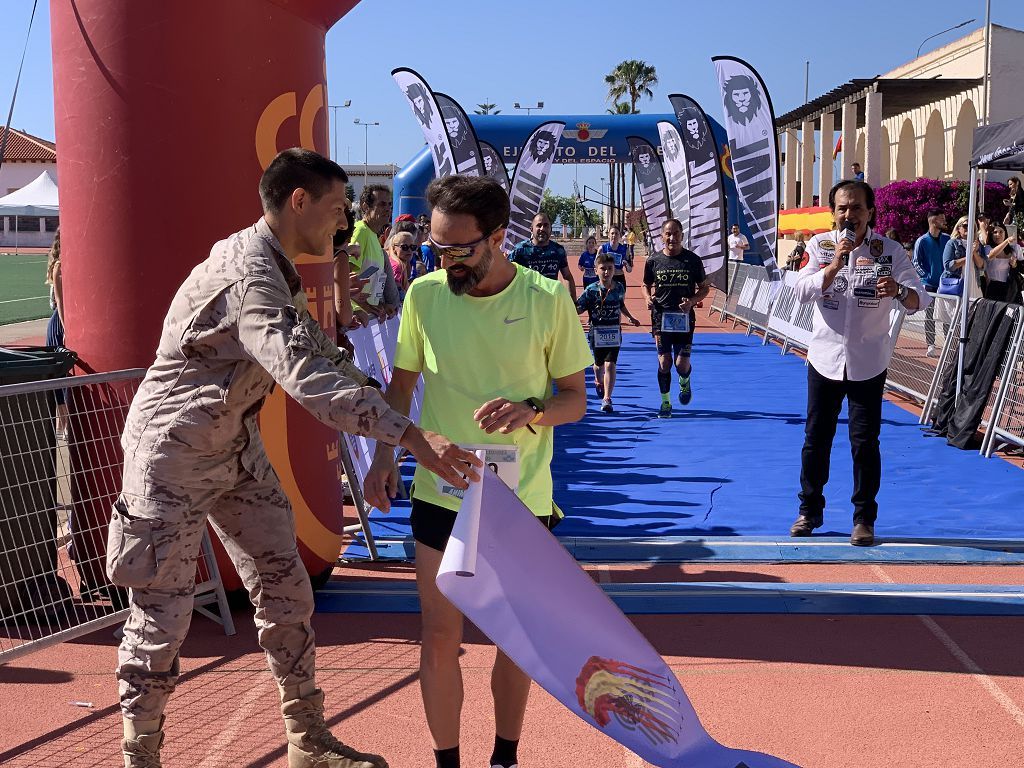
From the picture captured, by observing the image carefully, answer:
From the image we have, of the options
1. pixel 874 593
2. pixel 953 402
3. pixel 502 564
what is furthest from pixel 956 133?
pixel 502 564

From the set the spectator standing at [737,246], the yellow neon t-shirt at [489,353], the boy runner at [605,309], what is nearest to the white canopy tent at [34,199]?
the spectator standing at [737,246]

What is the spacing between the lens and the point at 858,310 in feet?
21.4

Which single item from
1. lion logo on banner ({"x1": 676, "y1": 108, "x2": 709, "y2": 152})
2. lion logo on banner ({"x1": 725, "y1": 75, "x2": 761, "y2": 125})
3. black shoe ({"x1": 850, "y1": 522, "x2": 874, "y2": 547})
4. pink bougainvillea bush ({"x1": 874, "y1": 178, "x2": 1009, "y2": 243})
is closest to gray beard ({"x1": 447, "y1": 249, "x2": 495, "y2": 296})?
black shoe ({"x1": 850, "y1": 522, "x2": 874, "y2": 547})

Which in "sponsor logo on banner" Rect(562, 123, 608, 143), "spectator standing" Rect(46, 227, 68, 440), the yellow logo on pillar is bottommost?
"spectator standing" Rect(46, 227, 68, 440)

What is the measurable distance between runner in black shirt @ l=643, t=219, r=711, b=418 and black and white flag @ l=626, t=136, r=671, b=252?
13.8 m

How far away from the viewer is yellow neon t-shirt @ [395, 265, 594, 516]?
337cm

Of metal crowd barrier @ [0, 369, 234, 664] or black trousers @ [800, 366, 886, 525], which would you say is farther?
black trousers @ [800, 366, 886, 525]

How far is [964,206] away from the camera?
2725 centimetres

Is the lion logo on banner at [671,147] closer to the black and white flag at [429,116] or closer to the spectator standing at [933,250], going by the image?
the black and white flag at [429,116]

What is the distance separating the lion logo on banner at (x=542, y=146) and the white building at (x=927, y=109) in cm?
1799

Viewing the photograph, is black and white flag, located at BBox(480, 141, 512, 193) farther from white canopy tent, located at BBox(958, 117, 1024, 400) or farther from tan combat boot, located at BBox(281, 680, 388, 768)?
tan combat boot, located at BBox(281, 680, 388, 768)

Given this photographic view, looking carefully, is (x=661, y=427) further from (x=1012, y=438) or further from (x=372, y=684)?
(x=372, y=684)

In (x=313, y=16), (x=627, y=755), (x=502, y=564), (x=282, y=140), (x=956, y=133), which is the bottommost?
(x=627, y=755)

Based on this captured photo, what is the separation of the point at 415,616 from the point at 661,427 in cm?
663
